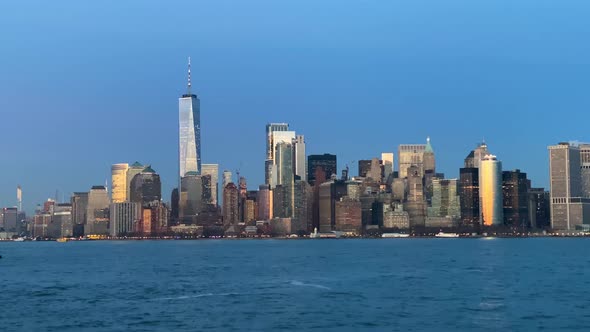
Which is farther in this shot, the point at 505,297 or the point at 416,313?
the point at 505,297

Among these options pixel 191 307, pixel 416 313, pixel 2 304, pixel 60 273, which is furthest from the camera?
pixel 60 273

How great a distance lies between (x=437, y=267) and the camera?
143 m

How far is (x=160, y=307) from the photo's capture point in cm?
8369

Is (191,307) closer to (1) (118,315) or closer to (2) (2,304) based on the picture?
(1) (118,315)

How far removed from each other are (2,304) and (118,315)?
59.5 ft

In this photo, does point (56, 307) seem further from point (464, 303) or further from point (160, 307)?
point (464, 303)

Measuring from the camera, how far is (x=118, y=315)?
78.5 metres

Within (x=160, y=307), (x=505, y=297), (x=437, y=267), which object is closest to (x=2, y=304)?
(x=160, y=307)

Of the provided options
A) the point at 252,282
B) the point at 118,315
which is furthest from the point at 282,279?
the point at 118,315

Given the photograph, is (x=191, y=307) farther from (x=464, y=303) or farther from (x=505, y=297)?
(x=505, y=297)

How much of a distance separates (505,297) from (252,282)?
109 feet

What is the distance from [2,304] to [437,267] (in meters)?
73.9

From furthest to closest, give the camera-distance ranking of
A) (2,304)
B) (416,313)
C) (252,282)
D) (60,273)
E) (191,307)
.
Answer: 1. (60,273)
2. (252,282)
3. (2,304)
4. (191,307)
5. (416,313)

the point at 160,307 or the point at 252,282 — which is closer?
the point at 160,307
